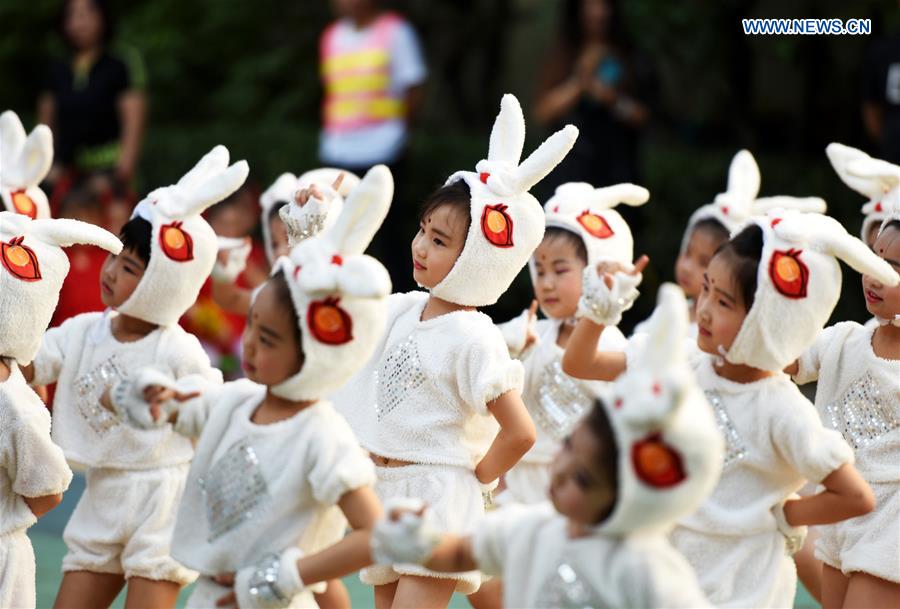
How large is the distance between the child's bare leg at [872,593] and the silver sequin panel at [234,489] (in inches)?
82.5

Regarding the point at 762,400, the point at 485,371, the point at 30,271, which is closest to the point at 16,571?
the point at 30,271

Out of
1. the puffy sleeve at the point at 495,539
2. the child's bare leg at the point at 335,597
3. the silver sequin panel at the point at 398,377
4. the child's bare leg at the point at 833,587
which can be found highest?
the puffy sleeve at the point at 495,539

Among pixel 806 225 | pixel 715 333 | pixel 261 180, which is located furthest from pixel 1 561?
pixel 261 180

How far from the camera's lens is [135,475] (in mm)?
5293

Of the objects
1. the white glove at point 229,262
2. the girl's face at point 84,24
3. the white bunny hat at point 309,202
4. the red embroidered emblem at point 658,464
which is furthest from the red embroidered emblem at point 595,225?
the girl's face at point 84,24

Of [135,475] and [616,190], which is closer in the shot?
[135,475]

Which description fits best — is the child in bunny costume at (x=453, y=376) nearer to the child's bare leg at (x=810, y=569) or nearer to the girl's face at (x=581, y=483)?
the girl's face at (x=581, y=483)

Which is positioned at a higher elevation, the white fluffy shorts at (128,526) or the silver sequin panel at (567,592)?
the silver sequin panel at (567,592)

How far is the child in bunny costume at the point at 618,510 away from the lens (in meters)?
3.54

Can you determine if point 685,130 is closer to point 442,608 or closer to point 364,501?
point 442,608

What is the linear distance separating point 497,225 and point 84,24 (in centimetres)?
487

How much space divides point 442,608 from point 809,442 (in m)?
1.36

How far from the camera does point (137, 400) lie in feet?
13.8

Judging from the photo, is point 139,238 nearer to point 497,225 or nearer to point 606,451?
point 497,225
